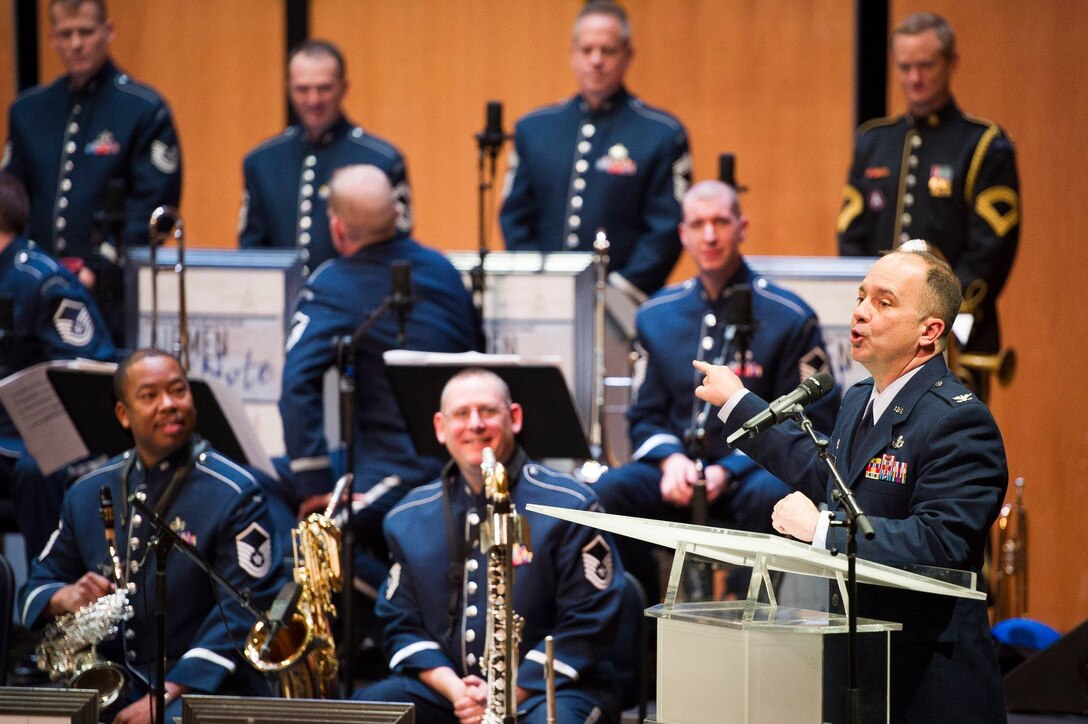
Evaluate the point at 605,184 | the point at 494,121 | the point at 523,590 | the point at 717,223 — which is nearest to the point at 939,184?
the point at 717,223

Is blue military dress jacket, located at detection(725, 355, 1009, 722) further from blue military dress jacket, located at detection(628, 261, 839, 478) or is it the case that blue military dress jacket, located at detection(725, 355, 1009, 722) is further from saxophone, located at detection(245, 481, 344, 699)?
blue military dress jacket, located at detection(628, 261, 839, 478)

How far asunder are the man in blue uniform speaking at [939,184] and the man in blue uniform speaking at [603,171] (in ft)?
2.57

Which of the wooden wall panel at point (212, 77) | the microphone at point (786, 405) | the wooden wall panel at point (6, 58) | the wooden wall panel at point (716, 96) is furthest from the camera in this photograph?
the wooden wall panel at point (212, 77)

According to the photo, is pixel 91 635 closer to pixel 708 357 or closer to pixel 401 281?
pixel 401 281

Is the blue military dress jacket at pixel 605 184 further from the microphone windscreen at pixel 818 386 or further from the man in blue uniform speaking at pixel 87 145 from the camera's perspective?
the microphone windscreen at pixel 818 386

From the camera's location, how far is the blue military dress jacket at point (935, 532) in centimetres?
300

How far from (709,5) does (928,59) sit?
2300 millimetres

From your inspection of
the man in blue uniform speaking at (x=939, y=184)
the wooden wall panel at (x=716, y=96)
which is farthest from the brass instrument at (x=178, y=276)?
the man in blue uniform speaking at (x=939, y=184)

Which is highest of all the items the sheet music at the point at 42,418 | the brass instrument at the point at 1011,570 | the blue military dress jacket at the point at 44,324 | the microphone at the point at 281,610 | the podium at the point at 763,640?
the blue military dress jacket at the point at 44,324

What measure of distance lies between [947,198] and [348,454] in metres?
2.68

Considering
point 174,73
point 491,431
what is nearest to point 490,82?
point 174,73

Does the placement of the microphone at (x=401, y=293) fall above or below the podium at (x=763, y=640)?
above

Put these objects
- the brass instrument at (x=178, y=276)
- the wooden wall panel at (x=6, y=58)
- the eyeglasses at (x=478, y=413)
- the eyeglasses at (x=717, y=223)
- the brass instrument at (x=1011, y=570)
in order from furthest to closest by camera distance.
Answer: the wooden wall panel at (x=6, y=58)
the brass instrument at (x=1011, y=570)
the brass instrument at (x=178, y=276)
the eyeglasses at (x=717, y=223)
the eyeglasses at (x=478, y=413)

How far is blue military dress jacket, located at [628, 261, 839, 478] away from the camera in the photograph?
5.36 meters
